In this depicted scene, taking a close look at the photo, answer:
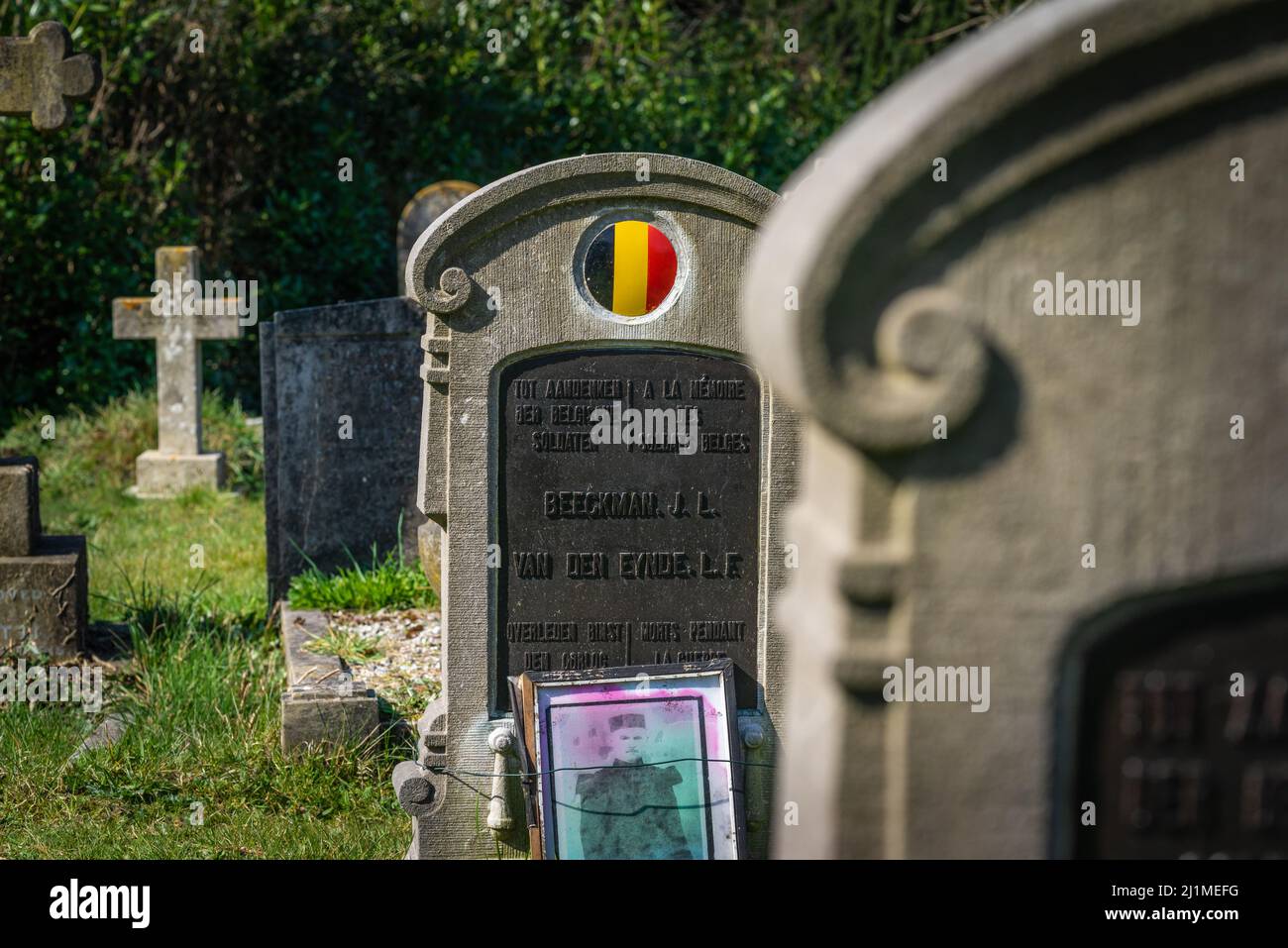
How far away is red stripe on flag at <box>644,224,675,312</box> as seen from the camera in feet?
12.7

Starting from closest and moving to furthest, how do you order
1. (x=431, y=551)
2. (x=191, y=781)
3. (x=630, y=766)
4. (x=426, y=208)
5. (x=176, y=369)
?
1. (x=630, y=766)
2. (x=191, y=781)
3. (x=431, y=551)
4. (x=426, y=208)
5. (x=176, y=369)

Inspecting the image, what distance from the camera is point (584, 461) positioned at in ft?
12.7

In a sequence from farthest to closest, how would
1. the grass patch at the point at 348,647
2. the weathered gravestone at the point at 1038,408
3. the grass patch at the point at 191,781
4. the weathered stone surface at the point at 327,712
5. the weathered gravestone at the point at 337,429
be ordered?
1. the weathered gravestone at the point at 337,429
2. the grass patch at the point at 348,647
3. the weathered stone surface at the point at 327,712
4. the grass patch at the point at 191,781
5. the weathered gravestone at the point at 1038,408

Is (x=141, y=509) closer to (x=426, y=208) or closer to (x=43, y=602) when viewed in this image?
(x=426, y=208)

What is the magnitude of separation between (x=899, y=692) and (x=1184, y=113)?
788 mm

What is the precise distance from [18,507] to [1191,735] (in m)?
4.49

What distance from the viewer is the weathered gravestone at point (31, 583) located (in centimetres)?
525

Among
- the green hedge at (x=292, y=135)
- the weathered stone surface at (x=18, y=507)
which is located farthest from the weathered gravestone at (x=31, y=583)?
the green hedge at (x=292, y=135)

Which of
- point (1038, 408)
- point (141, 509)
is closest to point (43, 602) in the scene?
point (141, 509)

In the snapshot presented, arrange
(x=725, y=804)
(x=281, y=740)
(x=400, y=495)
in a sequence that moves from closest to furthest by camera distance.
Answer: (x=725, y=804) → (x=281, y=740) → (x=400, y=495)

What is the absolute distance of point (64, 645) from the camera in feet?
17.6

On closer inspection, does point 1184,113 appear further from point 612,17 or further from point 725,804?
point 612,17

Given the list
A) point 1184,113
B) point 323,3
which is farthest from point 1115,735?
point 323,3

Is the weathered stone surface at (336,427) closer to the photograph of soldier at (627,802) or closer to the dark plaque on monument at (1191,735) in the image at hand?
the photograph of soldier at (627,802)
